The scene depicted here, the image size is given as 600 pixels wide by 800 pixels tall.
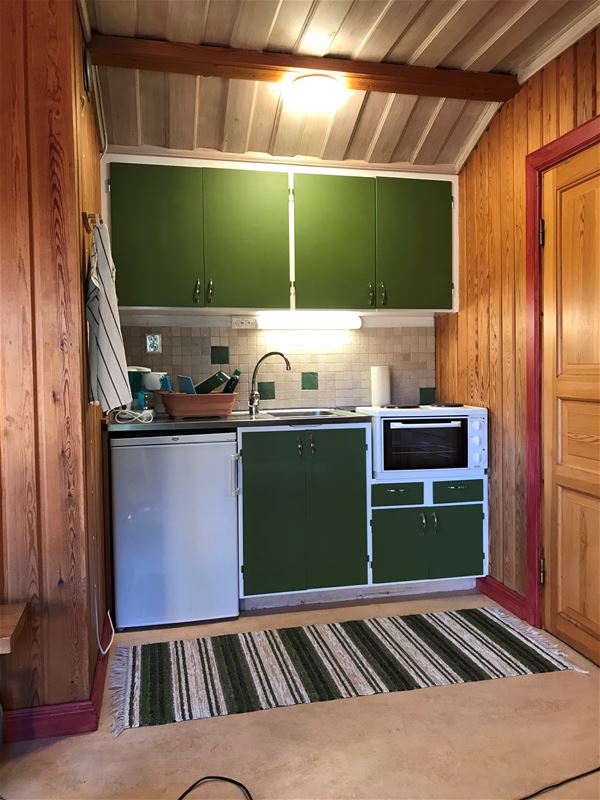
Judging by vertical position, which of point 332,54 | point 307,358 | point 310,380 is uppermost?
point 332,54

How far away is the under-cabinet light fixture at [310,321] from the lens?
3414 mm

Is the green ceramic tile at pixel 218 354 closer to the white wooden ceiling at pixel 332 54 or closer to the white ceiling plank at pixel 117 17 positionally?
the white wooden ceiling at pixel 332 54

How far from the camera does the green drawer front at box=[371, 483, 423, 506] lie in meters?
3.05

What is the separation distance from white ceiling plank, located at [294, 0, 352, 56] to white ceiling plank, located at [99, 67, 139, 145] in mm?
773

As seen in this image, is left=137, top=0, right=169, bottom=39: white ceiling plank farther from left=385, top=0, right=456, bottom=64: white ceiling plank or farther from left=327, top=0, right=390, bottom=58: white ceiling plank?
left=385, top=0, right=456, bottom=64: white ceiling plank

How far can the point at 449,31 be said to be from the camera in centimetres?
245

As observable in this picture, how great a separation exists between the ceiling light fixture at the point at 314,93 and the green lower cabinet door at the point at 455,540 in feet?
6.82

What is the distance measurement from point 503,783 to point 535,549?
3.95ft

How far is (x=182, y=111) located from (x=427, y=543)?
2456mm

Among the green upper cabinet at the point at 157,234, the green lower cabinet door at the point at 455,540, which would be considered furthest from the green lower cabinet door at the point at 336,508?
the green upper cabinet at the point at 157,234

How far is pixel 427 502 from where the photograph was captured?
310 centimetres

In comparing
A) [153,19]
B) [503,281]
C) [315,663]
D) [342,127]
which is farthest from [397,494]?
[153,19]

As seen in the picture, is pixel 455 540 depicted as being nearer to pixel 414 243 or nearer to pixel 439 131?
pixel 414 243

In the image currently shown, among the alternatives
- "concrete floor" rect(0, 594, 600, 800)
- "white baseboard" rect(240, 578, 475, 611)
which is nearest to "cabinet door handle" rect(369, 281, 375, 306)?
"white baseboard" rect(240, 578, 475, 611)
